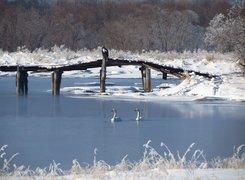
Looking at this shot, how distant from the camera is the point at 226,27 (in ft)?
99.2

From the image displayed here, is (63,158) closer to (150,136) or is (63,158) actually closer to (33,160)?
(33,160)

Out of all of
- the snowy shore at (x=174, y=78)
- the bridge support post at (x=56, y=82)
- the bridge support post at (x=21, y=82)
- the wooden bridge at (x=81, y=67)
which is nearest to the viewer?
the snowy shore at (x=174, y=78)

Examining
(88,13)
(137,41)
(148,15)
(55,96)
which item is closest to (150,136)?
(55,96)

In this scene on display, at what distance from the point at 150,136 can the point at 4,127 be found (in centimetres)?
311

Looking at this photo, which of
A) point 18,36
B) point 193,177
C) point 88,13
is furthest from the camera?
point 88,13

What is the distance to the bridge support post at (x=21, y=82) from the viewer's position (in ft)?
75.5

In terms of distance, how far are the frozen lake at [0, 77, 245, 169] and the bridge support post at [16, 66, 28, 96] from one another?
2.31m

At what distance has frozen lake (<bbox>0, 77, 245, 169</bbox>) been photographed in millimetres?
10391

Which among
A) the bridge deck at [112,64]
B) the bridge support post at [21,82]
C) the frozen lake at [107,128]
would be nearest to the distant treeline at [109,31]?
the bridge deck at [112,64]

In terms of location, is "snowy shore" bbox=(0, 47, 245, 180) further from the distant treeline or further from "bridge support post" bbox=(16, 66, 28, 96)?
the distant treeline

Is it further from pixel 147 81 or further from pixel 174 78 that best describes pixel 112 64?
pixel 174 78

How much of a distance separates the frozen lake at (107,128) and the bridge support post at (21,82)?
2307 mm

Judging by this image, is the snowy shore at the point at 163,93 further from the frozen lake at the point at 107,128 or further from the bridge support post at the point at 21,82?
the bridge support post at the point at 21,82

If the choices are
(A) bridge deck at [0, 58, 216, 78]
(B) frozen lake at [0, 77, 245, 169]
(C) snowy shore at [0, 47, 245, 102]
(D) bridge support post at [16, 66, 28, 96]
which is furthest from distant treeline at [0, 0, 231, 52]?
(B) frozen lake at [0, 77, 245, 169]
